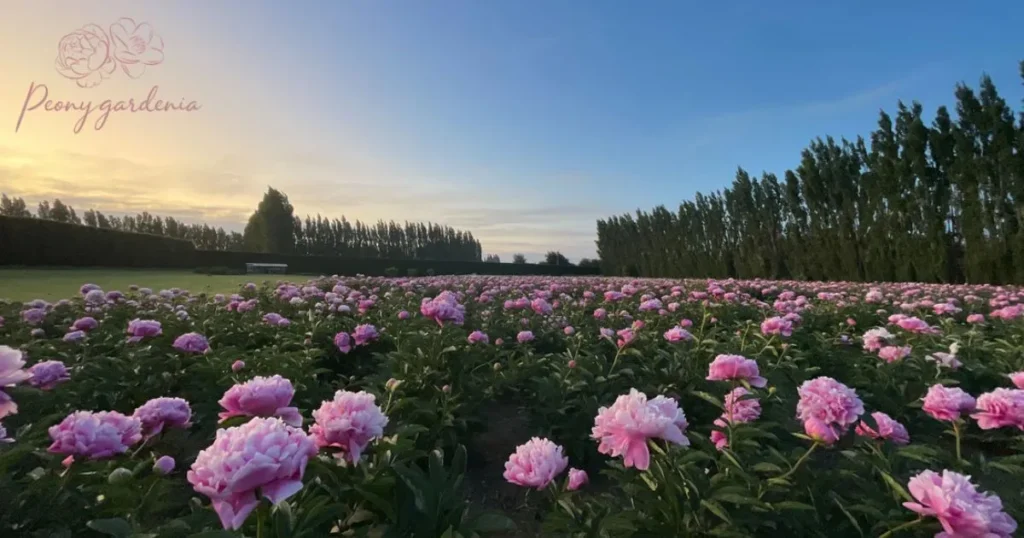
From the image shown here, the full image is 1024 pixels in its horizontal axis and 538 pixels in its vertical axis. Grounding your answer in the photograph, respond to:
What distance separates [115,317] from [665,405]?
5261mm

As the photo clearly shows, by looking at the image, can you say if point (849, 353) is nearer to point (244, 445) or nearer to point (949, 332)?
point (949, 332)

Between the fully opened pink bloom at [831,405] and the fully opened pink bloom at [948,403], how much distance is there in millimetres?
453

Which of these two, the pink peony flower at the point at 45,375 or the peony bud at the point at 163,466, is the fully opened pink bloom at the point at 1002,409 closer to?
the peony bud at the point at 163,466

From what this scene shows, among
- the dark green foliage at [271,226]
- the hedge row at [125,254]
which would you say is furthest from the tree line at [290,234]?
the hedge row at [125,254]

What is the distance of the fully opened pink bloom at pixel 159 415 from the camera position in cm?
149

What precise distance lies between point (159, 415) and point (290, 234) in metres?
43.8

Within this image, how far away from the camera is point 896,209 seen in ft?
45.0

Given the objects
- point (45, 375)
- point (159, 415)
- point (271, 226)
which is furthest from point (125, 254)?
point (159, 415)

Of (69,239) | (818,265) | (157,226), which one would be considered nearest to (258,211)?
(157,226)

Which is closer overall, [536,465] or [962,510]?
[962,510]

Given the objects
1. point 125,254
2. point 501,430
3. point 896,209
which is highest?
point 896,209

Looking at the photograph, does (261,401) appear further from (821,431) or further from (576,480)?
(821,431)

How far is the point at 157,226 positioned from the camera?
166 ft

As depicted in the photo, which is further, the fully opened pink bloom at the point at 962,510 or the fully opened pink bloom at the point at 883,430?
the fully opened pink bloom at the point at 883,430
